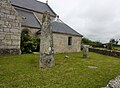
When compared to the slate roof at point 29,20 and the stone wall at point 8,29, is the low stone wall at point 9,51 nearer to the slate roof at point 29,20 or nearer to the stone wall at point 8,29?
the stone wall at point 8,29

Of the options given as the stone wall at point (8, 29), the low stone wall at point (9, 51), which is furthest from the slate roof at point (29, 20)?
the low stone wall at point (9, 51)

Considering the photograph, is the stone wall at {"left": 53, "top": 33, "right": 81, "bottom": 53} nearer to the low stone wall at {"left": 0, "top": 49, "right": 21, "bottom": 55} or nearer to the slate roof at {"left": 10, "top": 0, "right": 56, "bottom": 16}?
the low stone wall at {"left": 0, "top": 49, "right": 21, "bottom": 55}

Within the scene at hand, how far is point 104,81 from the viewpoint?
6.04 meters

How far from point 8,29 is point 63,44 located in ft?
30.5

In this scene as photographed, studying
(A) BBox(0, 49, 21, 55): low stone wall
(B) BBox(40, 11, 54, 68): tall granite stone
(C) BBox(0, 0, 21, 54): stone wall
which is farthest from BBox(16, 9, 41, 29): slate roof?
(B) BBox(40, 11, 54, 68): tall granite stone

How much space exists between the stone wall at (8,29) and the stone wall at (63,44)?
6.70 meters

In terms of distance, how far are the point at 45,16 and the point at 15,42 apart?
5.37 metres

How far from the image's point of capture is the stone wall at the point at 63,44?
62.7ft

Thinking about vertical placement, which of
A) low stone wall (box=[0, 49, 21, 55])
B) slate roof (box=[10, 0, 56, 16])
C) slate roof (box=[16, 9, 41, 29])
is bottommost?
low stone wall (box=[0, 49, 21, 55])

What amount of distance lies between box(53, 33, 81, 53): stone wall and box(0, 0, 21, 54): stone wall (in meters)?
6.70

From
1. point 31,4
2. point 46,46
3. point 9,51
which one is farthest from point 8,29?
point 31,4

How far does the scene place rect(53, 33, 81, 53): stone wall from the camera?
19.1 m

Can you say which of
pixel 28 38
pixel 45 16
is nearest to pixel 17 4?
pixel 28 38

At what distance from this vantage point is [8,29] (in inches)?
492
